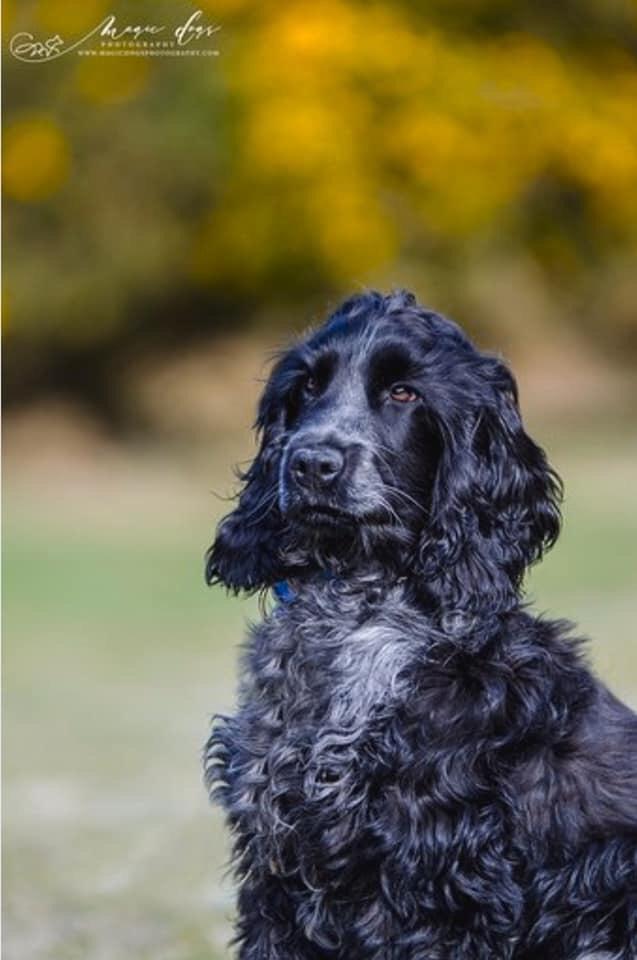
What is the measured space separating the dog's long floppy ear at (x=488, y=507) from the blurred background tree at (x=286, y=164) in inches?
843

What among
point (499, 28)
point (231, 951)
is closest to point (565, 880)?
point (231, 951)

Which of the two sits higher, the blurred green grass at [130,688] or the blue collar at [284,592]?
the blurred green grass at [130,688]

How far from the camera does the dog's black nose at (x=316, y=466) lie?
5.27 meters

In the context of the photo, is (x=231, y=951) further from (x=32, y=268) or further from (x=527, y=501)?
(x=32, y=268)

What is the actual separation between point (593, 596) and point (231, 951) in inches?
437

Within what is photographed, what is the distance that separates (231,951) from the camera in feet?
22.2

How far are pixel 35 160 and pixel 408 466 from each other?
2351 centimetres

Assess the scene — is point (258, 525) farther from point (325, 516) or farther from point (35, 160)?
point (35, 160)

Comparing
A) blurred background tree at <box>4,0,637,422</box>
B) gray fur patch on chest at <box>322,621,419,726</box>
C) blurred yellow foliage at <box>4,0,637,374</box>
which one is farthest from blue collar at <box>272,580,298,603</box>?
blurred yellow foliage at <box>4,0,637,374</box>

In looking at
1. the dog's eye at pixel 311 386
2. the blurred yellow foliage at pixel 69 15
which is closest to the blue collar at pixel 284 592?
the dog's eye at pixel 311 386

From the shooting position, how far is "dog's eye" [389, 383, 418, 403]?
5465 millimetres

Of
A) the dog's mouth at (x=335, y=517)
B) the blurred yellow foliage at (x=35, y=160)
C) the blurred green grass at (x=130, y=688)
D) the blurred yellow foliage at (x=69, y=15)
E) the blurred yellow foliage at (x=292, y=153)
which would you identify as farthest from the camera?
the blurred yellow foliage at (x=35, y=160)

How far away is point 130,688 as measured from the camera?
14.4 meters

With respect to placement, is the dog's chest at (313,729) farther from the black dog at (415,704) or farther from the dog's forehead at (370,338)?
the dog's forehead at (370,338)
